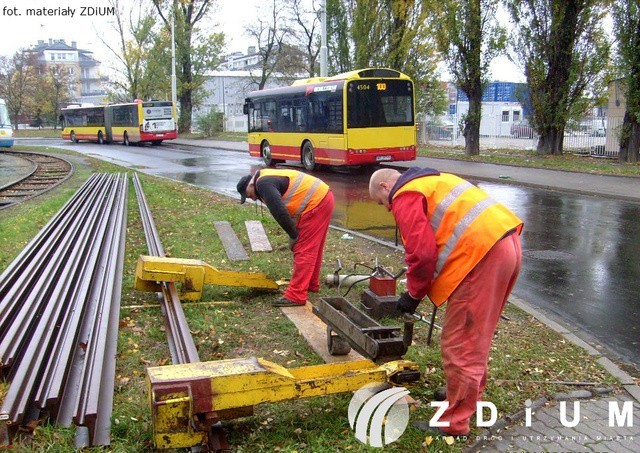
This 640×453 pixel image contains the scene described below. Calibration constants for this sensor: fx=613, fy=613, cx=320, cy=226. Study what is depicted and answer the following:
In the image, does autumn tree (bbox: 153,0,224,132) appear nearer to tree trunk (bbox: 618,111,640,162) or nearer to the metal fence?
the metal fence

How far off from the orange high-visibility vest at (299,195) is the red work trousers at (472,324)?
Result: 2567 mm

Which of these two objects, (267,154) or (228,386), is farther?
(267,154)

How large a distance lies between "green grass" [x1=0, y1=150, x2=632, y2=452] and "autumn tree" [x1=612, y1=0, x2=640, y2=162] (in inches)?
608

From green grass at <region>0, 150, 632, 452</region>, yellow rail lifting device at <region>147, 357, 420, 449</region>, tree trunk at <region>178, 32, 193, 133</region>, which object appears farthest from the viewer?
tree trunk at <region>178, 32, 193, 133</region>

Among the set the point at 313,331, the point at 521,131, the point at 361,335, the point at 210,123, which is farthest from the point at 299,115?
the point at 521,131

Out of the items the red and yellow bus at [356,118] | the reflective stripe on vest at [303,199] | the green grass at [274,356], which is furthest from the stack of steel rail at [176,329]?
the red and yellow bus at [356,118]

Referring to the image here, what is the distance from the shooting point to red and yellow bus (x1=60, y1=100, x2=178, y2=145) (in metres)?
37.8

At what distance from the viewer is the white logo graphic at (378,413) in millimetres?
3527

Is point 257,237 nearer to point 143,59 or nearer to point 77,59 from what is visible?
point 143,59

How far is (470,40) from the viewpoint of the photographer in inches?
906

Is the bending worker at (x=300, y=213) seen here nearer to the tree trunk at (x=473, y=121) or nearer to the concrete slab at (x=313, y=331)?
the concrete slab at (x=313, y=331)

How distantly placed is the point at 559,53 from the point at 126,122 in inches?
1079

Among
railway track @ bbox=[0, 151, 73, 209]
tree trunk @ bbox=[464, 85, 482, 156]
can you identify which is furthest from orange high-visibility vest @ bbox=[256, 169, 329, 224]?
tree trunk @ bbox=[464, 85, 482, 156]

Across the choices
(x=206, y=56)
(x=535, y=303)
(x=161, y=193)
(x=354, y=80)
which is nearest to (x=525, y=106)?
(x=354, y=80)
